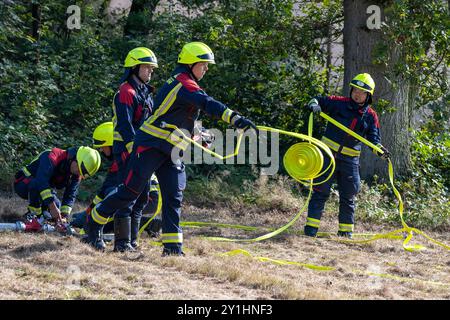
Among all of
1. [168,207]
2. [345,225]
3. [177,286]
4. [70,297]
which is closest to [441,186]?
[345,225]

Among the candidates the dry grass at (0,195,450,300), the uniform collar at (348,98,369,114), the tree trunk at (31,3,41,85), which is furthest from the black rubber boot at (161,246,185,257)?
the tree trunk at (31,3,41,85)

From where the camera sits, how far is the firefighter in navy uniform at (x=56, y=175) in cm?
861

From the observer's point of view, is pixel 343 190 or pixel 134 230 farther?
pixel 343 190

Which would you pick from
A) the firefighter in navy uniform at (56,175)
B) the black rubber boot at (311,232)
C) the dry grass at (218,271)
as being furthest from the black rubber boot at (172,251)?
the black rubber boot at (311,232)

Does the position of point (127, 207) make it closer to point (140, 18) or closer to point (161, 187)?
point (161, 187)

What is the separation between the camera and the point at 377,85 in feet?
40.6

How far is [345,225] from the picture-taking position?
9961 millimetres

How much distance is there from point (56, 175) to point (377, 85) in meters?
5.53

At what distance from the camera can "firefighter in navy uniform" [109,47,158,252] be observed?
799 centimetres

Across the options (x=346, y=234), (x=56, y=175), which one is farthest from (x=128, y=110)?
(x=346, y=234)

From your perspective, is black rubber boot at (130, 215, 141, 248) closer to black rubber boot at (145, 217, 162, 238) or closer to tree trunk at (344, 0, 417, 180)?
black rubber boot at (145, 217, 162, 238)

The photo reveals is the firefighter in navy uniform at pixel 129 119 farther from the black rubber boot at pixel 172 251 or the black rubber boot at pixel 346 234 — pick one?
the black rubber boot at pixel 346 234

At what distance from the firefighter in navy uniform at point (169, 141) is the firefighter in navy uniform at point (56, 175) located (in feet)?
3.08

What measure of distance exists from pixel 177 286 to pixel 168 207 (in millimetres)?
1487
